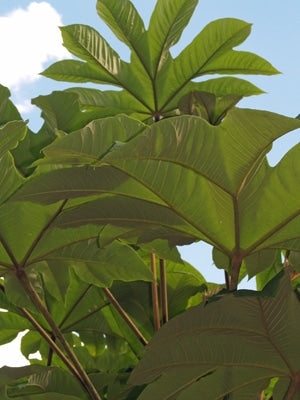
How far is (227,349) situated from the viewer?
105 cm

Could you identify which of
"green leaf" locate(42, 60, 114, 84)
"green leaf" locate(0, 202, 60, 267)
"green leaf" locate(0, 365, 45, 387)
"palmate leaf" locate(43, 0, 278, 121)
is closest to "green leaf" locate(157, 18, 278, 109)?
"palmate leaf" locate(43, 0, 278, 121)

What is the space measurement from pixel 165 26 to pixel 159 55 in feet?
0.21

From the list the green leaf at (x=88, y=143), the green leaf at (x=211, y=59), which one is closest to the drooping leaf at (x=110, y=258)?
the green leaf at (x=88, y=143)

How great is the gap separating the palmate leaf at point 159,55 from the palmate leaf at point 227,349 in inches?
25.5

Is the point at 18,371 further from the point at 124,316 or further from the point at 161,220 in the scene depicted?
the point at 161,220

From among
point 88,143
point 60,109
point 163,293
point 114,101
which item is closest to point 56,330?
point 163,293

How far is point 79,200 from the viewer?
3.59ft

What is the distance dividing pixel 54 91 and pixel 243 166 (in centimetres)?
42

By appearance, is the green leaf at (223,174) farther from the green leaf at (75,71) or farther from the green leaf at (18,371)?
the green leaf at (75,71)

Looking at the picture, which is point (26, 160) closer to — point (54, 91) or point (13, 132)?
point (54, 91)

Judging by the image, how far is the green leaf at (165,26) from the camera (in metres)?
1.54

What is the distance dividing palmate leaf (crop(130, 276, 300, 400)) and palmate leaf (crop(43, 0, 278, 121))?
0.65 m

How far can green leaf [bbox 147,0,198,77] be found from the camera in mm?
1541

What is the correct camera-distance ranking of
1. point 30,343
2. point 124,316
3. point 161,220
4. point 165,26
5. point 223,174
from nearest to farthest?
1. point 223,174
2. point 161,220
3. point 124,316
4. point 165,26
5. point 30,343
